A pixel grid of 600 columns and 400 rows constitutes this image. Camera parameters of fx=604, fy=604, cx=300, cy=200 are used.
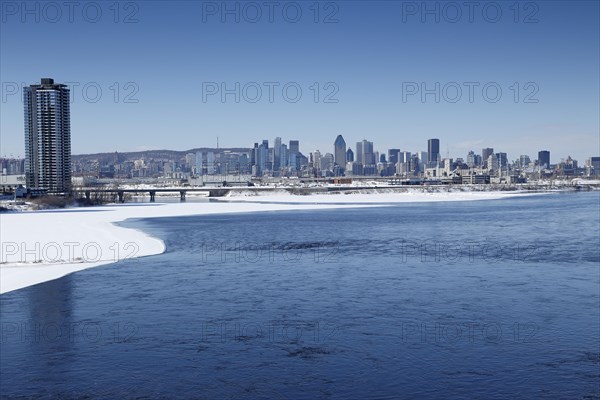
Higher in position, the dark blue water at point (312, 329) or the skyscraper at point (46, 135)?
the skyscraper at point (46, 135)

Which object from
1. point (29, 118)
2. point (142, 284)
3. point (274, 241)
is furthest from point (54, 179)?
point (142, 284)

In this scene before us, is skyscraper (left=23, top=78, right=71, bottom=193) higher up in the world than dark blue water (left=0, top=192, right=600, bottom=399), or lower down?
higher up

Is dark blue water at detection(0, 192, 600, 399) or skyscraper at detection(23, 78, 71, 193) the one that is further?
skyscraper at detection(23, 78, 71, 193)

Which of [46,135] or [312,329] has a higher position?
[46,135]

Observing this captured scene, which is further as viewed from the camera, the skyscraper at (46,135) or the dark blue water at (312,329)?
the skyscraper at (46,135)

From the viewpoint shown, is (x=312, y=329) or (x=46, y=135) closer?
(x=312, y=329)
